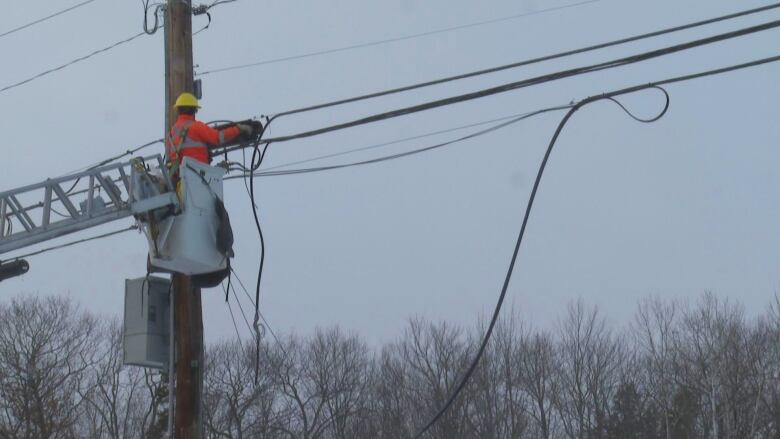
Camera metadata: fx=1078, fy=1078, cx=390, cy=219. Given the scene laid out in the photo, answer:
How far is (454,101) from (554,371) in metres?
37.1

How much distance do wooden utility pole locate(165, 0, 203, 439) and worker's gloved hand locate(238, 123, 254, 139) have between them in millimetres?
741

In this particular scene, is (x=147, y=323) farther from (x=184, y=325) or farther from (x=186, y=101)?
(x=186, y=101)

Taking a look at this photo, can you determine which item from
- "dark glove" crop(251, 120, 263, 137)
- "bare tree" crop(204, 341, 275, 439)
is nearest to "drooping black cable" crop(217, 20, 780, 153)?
"dark glove" crop(251, 120, 263, 137)

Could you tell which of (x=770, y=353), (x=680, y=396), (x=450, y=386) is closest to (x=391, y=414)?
(x=450, y=386)

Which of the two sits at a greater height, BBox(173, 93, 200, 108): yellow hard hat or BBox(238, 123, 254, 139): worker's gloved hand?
BBox(173, 93, 200, 108): yellow hard hat

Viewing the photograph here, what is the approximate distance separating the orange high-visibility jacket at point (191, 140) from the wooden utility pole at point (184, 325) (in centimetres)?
52

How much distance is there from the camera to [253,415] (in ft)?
138

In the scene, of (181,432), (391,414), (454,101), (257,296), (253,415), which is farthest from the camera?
(391,414)

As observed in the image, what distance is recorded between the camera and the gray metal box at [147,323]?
A: 35.0 ft

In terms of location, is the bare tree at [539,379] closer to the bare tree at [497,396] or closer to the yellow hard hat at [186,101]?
the bare tree at [497,396]

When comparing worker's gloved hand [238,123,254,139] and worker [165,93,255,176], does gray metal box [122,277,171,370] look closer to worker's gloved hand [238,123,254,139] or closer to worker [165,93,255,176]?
worker [165,93,255,176]

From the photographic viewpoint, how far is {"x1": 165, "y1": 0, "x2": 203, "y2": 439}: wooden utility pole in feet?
34.0

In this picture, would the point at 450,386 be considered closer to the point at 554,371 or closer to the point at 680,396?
the point at 554,371

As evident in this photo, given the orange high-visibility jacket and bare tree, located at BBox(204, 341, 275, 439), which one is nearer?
the orange high-visibility jacket
